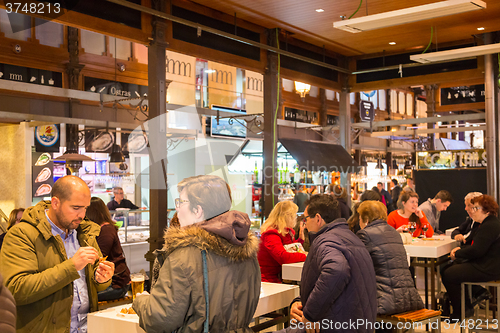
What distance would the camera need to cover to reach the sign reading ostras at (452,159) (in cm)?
921

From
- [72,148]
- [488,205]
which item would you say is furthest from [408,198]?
[72,148]

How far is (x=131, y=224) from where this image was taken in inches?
326

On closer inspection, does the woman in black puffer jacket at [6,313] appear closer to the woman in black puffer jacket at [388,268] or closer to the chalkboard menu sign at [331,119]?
the woman in black puffer jacket at [388,268]

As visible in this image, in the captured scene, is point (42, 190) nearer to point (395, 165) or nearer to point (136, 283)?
point (136, 283)

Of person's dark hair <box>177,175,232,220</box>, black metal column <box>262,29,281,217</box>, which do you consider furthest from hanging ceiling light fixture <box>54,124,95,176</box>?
person's dark hair <box>177,175,232,220</box>

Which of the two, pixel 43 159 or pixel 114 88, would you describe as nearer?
pixel 43 159

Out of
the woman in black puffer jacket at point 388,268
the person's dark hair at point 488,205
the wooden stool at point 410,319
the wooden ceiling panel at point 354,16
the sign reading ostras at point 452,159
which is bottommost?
the wooden stool at point 410,319

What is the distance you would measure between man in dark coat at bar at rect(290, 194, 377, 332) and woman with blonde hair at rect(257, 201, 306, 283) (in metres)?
1.60

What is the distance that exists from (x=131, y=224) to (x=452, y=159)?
20.8ft

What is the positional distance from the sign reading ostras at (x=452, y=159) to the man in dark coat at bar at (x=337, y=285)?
22.6 feet

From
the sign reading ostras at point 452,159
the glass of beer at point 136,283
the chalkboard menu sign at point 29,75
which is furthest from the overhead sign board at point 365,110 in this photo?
the glass of beer at point 136,283

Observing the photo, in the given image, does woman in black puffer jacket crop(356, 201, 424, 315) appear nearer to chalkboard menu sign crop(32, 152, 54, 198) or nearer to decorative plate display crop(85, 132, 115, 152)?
decorative plate display crop(85, 132, 115, 152)

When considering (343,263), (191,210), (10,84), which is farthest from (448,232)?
(10,84)

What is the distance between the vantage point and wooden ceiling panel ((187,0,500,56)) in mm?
6363
